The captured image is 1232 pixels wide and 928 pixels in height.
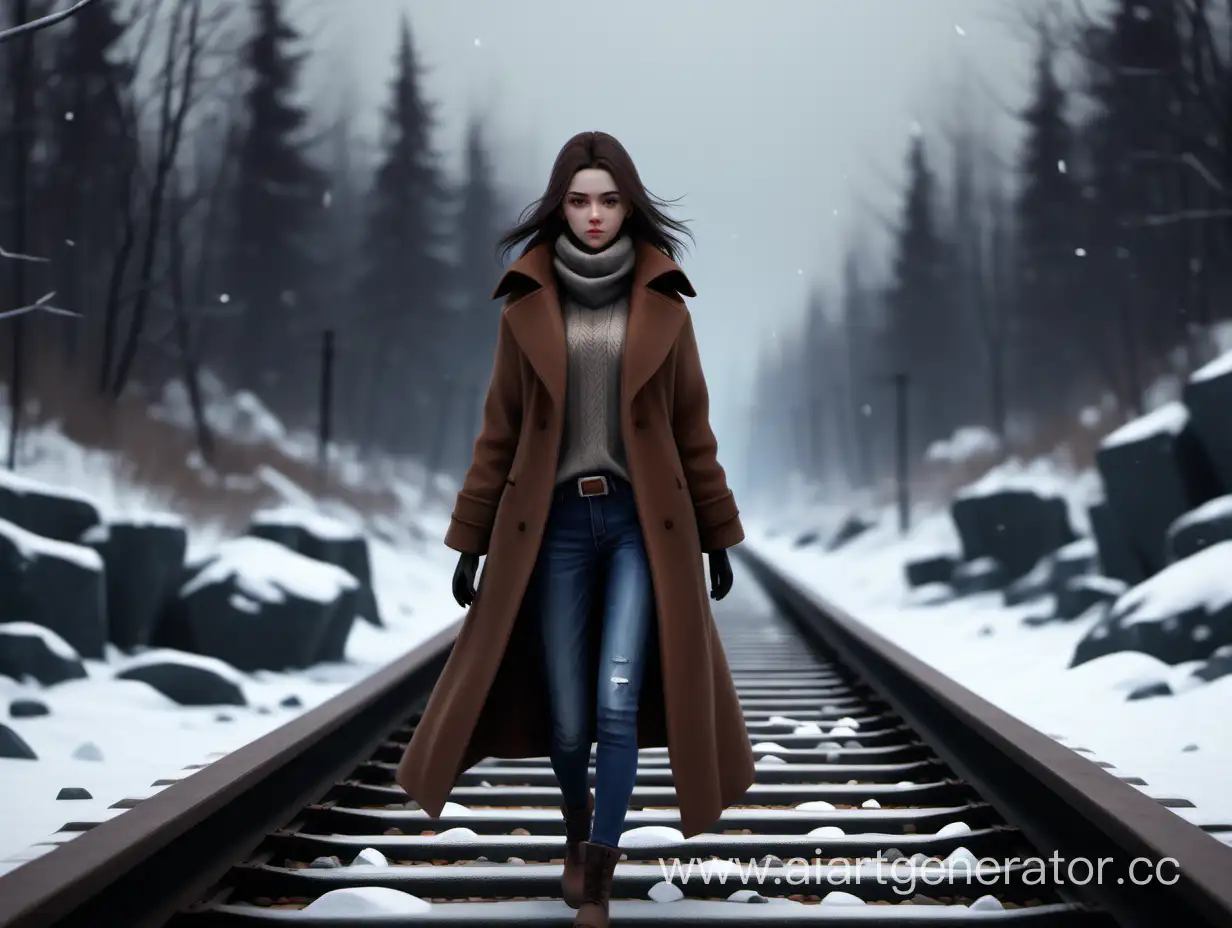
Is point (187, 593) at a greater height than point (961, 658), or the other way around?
point (187, 593)

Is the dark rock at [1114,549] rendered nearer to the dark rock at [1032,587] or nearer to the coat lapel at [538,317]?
the dark rock at [1032,587]

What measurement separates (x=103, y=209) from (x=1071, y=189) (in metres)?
24.0

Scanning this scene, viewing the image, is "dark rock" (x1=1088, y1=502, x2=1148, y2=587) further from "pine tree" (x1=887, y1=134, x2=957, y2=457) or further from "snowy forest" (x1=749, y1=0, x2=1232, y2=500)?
"pine tree" (x1=887, y1=134, x2=957, y2=457)

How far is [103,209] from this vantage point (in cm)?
2923

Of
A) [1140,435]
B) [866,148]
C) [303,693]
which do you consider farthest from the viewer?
[866,148]

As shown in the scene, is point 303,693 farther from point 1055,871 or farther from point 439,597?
point 439,597

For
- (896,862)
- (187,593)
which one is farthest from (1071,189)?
(896,862)

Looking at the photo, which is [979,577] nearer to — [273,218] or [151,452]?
[151,452]

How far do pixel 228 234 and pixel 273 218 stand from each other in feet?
5.83

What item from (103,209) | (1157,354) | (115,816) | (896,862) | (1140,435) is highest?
(103,209)

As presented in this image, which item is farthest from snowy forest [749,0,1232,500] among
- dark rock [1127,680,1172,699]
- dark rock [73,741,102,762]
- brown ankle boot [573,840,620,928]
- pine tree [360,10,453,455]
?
pine tree [360,10,453,455]

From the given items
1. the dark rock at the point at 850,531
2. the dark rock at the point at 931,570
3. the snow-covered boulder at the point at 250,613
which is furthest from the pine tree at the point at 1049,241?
the snow-covered boulder at the point at 250,613

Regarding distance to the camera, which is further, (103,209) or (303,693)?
(103,209)

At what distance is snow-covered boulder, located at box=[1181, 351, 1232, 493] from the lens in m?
9.09
